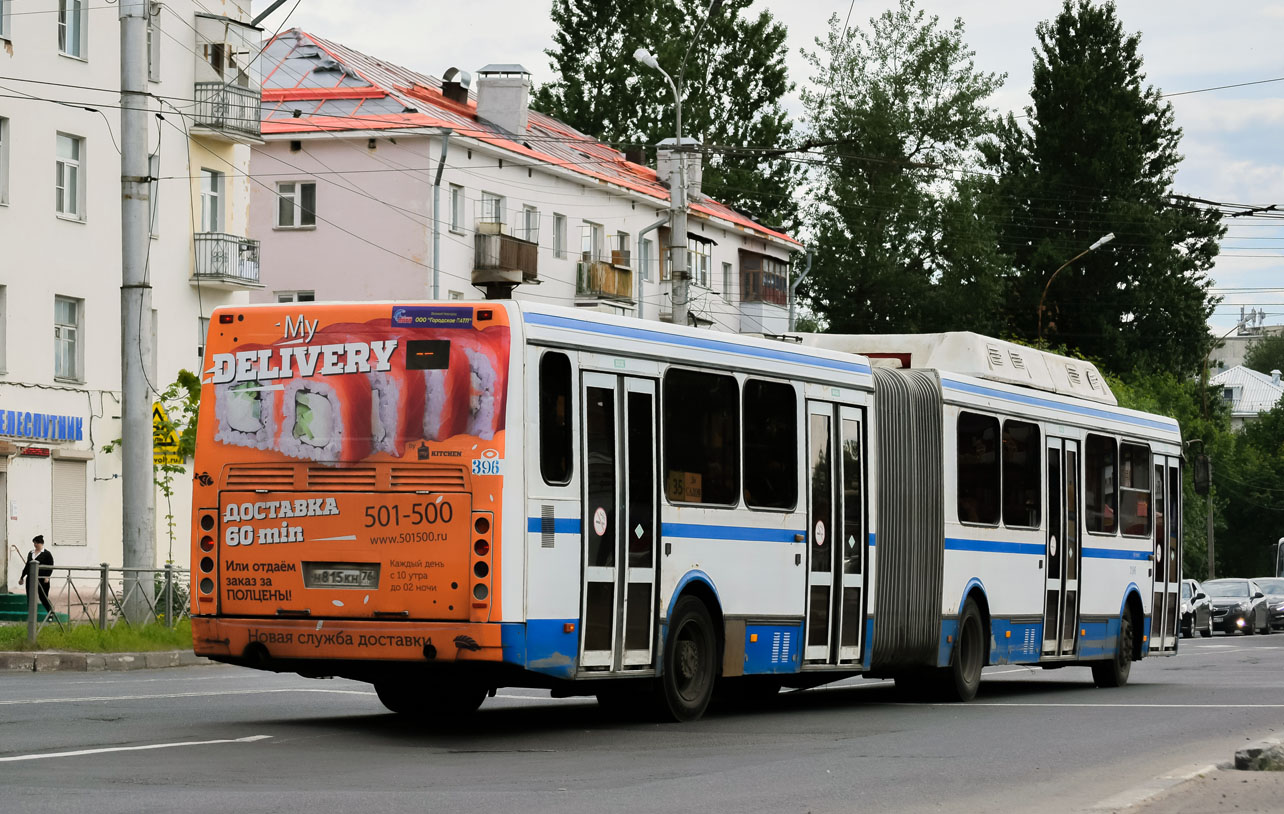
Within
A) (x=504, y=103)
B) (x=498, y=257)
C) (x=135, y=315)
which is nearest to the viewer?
(x=135, y=315)

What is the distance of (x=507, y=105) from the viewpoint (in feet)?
197

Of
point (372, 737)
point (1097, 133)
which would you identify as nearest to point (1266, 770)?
point (372, 737)

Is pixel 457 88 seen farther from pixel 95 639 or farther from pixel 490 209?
pixel 95 639

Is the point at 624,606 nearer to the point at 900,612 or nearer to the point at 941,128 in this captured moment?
the point at 900,612

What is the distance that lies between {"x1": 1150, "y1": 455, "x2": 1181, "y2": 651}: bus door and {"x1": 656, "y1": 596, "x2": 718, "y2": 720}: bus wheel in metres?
9.83

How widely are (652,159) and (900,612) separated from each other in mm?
58447

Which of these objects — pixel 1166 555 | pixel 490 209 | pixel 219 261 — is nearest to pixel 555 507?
pixel 1166 555

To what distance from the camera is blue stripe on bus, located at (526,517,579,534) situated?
1290 centimetres

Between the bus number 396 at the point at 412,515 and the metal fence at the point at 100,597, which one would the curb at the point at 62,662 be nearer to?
the metal fence at the point at 100,597

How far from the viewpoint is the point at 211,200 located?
45.6 metres

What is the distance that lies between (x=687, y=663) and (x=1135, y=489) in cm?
954

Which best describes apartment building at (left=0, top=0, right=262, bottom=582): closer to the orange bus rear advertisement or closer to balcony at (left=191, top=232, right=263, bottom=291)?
balcony at (left=191, top=232, right=263, bottom=291)

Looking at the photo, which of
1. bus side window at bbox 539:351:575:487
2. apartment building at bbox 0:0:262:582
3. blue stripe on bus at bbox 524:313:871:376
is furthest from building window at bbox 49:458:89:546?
bus side window at bbox 539:351:575:487

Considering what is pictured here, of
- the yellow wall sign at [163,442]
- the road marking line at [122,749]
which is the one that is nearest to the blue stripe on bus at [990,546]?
the road marking line at [122,749]
